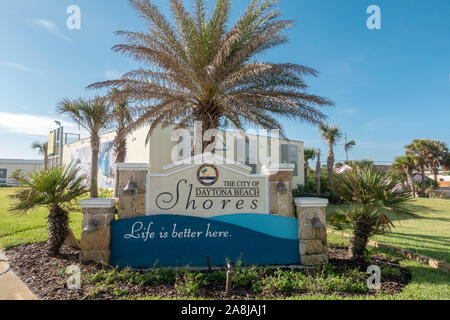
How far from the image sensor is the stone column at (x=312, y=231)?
525 cm

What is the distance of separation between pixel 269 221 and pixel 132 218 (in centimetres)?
278

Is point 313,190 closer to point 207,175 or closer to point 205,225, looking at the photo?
point 207,175

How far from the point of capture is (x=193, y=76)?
7918mm

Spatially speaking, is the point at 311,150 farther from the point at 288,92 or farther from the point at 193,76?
the point at 193,76

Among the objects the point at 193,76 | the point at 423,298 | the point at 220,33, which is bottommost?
the point at 423,298

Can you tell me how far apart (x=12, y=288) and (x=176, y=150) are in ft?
36.6

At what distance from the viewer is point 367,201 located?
5.22 m

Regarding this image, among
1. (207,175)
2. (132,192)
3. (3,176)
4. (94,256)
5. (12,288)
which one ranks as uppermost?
(3,176)

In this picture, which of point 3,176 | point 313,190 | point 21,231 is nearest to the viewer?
point 21,231

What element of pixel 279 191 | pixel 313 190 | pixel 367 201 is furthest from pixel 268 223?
pixel 313 190

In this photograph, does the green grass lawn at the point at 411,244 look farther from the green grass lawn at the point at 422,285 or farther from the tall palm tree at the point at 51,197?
the tall palm tree at the point at 51,197

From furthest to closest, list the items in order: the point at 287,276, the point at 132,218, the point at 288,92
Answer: the point at 288,92, the point at 132,218, the point at 287,276

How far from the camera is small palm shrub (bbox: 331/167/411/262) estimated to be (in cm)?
512
